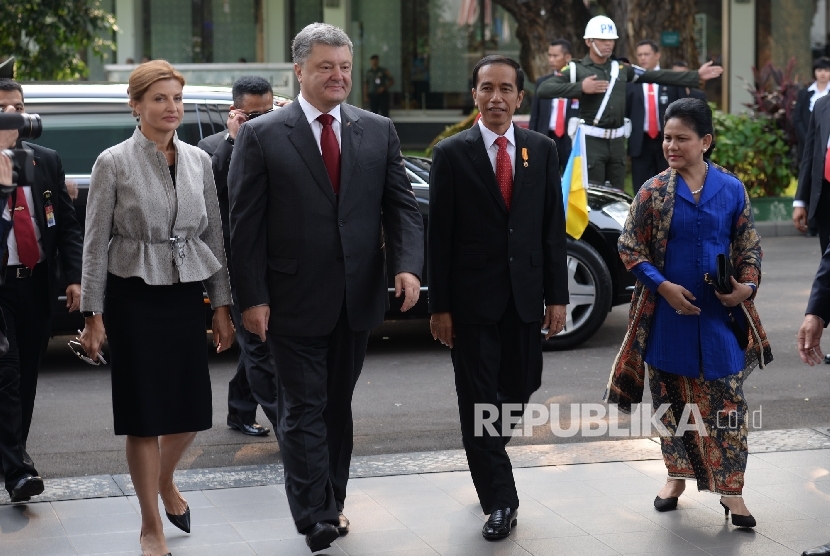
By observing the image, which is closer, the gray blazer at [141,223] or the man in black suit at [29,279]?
the gray blazer at [141,223]

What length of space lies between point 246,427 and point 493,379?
2.28 m

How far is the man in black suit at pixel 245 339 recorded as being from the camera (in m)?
6.57

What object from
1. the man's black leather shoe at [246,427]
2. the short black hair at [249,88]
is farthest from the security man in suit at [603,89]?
the man's black leather shoe at [246,427]

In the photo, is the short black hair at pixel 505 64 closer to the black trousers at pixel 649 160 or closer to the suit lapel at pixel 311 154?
the suit lapel at pixel 311 154

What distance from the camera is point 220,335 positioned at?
16.8ft

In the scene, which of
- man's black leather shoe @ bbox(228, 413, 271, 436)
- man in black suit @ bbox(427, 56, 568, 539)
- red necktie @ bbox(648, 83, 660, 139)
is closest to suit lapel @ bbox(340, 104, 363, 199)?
man in black suit @ bbox(427, 56, 568, 539)

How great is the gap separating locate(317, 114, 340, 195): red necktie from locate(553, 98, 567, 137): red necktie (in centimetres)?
852

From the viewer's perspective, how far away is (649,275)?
5.24 m

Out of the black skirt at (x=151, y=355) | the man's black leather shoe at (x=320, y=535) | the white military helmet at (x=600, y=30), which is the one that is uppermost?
the white military helmet at (x=600, y=30)

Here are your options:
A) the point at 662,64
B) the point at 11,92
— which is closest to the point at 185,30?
the point at 662,64

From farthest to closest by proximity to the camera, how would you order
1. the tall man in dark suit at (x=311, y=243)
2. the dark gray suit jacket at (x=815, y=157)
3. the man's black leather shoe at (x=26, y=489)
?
1. the dark gray suit jacket at (x=815, y=157)
2. the man's black leather shoe at (x=26, y=489)
3. the tall man in dark suit at (x=311, y=243)

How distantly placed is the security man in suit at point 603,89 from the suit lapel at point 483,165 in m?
6.86

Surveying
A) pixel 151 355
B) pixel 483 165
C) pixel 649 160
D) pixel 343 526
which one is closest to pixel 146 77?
pixel 151 355

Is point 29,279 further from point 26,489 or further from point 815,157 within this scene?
point 815,157
